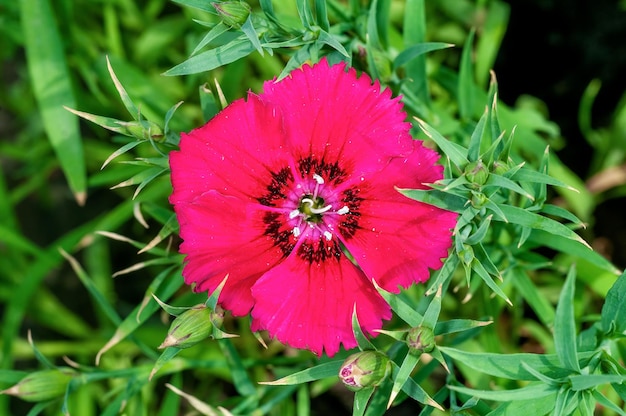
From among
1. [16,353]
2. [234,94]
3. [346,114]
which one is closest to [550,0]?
[234,94]

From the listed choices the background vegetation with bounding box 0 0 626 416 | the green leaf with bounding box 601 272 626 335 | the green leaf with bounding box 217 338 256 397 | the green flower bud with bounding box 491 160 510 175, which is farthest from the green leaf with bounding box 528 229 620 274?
the green leaf with bounding box 217 338 256 397

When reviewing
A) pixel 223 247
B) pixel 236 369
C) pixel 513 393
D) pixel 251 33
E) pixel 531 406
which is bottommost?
pixel 236 369

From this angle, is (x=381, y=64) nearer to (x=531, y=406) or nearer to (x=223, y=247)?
(x=223, y=247)

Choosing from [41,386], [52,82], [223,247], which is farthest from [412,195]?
[52,82]

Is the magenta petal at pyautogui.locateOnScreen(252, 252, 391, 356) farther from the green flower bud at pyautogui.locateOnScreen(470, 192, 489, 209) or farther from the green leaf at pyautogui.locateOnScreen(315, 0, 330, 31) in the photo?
the green leaf at pyautogui.locateOnScreen(315, 0, 330, 31)

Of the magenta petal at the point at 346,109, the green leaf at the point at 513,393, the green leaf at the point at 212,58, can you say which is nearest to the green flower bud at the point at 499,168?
the magenta petal at the point at 346,109

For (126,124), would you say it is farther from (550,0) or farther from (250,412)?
(550,0)
